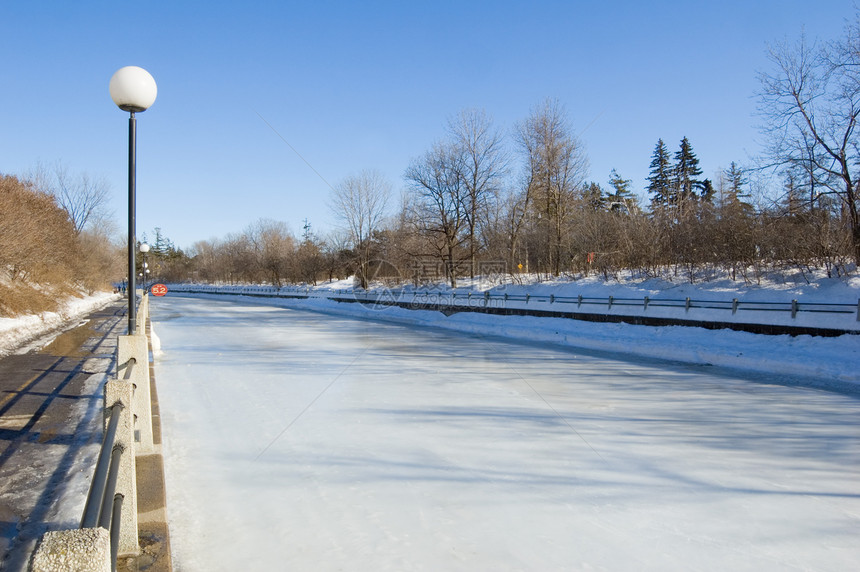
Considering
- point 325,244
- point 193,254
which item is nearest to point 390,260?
point 325,244

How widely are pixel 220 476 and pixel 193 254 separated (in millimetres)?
158017

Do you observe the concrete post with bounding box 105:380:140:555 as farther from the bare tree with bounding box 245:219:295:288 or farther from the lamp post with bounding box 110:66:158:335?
the bare tree with bounding box 245:219:295:288

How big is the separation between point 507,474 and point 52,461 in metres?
5.23

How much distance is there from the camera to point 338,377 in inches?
441

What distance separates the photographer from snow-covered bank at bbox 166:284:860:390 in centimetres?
1251

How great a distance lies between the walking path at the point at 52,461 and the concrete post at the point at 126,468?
15cm

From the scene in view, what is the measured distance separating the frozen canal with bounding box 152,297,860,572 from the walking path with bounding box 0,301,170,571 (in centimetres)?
32

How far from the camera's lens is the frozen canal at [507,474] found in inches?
156

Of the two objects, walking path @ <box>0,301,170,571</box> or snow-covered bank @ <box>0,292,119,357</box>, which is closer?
walking path @ <box>0,301,170,571</box>

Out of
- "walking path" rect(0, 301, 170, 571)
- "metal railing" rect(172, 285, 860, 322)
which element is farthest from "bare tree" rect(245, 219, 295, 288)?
"walking path" rect(0, 301, 170, 571)

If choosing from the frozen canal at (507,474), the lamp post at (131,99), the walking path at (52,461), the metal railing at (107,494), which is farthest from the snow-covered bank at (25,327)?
the metal railing at (107,494)

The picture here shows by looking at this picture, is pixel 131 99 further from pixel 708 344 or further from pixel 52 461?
pixel 708 344

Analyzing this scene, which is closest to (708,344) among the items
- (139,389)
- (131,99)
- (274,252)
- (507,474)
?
(507,474)

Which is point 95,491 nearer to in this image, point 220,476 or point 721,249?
point 220,476
